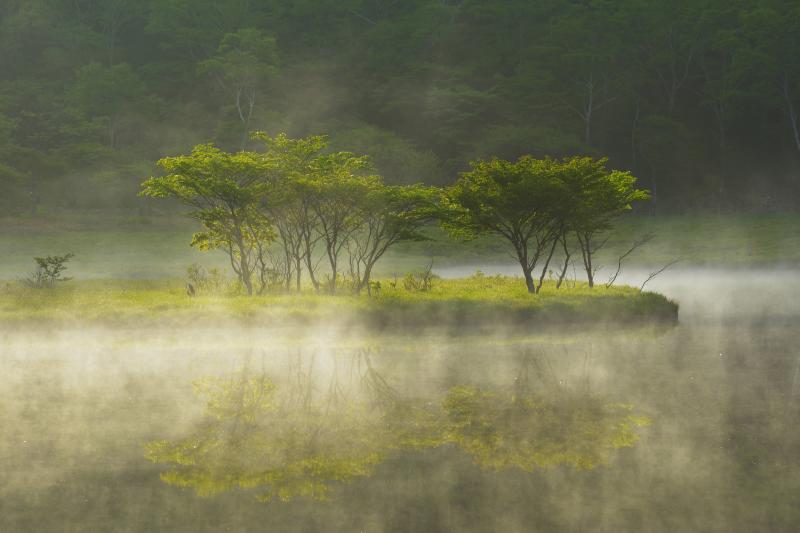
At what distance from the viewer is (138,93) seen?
244 feet

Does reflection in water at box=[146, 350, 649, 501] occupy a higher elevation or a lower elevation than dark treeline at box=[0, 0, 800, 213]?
lower

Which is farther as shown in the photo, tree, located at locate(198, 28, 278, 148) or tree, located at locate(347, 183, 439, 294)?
tree, located at locate(198, 28, 278, 148)

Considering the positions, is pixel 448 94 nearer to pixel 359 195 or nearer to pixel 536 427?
pixel 359 195

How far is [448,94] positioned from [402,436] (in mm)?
60602

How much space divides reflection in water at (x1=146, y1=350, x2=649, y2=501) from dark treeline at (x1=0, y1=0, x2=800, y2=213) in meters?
49.9

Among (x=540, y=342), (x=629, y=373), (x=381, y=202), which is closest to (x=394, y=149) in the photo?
(x=381, y=202)

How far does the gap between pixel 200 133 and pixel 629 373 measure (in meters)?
63.0

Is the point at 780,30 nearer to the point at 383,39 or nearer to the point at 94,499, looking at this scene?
the point at 383,39

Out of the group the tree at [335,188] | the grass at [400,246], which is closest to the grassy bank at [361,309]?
the tree at [335,188]

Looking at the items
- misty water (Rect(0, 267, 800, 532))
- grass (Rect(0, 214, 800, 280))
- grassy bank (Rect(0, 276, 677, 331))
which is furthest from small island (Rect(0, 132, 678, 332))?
grass (Rect(0, 214, 800, 280))

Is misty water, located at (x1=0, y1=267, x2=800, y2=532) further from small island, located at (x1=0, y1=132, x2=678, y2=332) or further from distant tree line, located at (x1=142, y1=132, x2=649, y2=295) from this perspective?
distant tree line, located at (x1=142, y1=132, x2=649, y2=295)

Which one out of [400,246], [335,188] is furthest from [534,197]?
[400,246]

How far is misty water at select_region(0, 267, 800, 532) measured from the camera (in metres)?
7.87

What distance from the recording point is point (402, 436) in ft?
34.9
